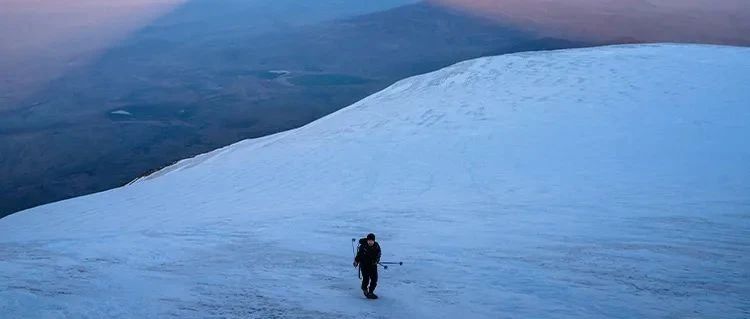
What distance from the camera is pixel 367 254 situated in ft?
26.5

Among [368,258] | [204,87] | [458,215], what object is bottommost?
[204,87]

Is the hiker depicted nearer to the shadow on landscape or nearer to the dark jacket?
the dark jacket

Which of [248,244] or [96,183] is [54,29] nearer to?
[96,183]

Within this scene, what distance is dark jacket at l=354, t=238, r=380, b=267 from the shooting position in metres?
8.03

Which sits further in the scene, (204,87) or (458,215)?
(204,87)

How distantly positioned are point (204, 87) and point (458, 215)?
4906cm

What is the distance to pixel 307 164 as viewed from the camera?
777 inches

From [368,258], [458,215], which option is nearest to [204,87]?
[458,215]

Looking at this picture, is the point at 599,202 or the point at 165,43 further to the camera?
the point at 165,43

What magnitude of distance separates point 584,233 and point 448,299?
371cm

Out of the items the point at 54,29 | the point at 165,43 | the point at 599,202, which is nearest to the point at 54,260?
the point at 599,202

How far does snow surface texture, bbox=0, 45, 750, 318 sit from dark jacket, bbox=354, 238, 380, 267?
0.51 metres

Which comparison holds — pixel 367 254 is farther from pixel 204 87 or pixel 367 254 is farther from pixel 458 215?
pixel 204 87

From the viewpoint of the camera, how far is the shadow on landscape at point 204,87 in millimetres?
35750
